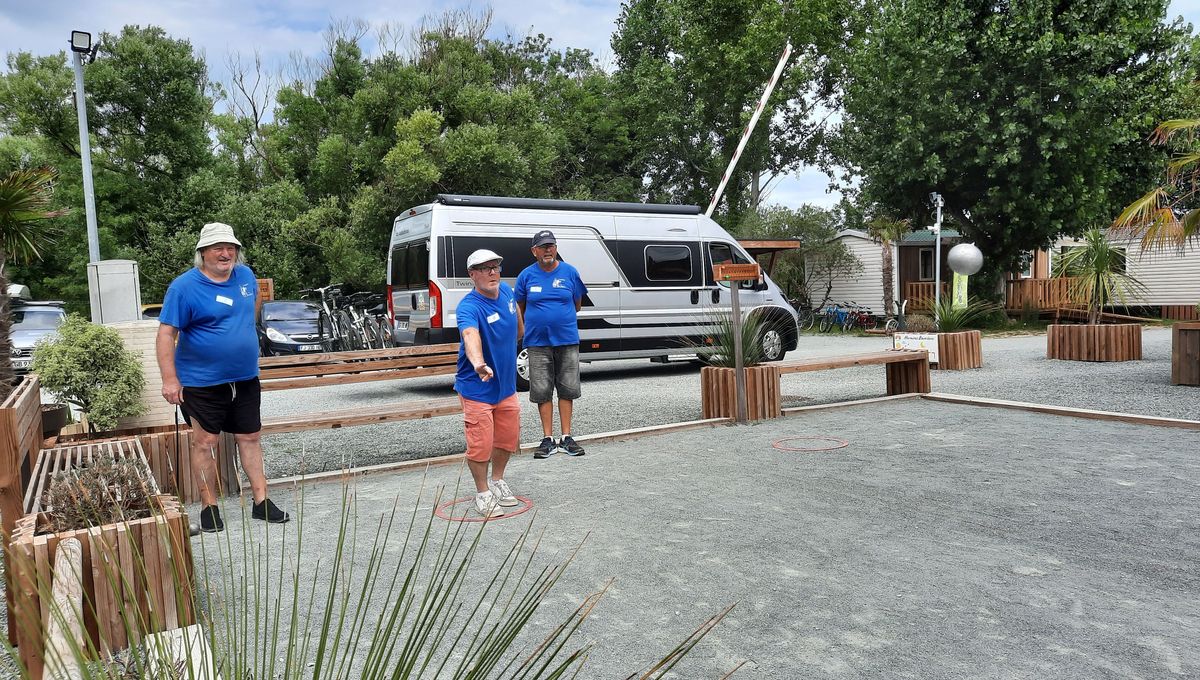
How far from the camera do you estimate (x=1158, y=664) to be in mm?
2918

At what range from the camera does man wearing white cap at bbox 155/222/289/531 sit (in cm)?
464

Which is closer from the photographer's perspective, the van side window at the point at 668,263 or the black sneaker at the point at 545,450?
the black sneaker at the point at 545,450

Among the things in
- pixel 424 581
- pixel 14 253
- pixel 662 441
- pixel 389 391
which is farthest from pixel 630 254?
pixel 424 581

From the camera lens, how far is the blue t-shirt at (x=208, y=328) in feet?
15.3

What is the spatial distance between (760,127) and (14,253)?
1170 inches

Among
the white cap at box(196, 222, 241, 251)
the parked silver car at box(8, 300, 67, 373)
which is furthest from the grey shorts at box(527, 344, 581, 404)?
the parked silver car at box(8, 300, 67, 373)

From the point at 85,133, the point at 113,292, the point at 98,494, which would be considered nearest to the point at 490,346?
the point at 98,494

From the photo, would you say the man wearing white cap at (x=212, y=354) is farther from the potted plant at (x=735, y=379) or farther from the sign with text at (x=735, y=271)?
the potted plant at (x=735, y=379)

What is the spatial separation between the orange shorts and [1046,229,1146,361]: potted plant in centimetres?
1147

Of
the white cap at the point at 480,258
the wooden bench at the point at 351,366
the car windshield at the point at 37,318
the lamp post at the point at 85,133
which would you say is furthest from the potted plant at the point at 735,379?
the car windshield at the point at 37,318

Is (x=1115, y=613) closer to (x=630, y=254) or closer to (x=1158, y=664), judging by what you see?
(x=1158, y=664)

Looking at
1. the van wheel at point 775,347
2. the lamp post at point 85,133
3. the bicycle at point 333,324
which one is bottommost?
the van wheel at point 775,347

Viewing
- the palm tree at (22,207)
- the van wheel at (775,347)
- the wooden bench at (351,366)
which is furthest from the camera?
the van wheel at (775,347)

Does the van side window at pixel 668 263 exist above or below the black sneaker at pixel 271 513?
above
